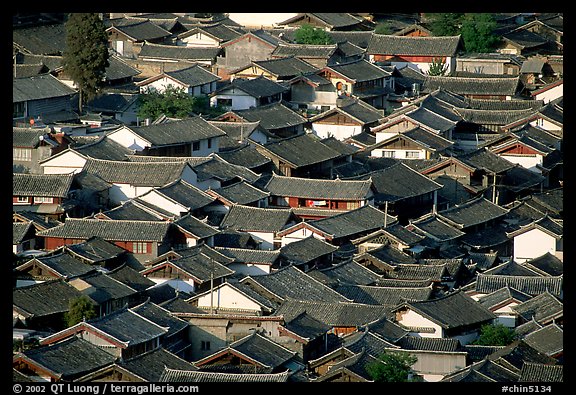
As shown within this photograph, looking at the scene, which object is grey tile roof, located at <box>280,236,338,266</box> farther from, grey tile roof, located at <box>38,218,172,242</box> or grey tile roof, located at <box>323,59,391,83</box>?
grey tile roof, located at <box>323,59,391,83</box>

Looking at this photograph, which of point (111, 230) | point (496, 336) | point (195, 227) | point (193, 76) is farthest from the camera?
point (193, 76)

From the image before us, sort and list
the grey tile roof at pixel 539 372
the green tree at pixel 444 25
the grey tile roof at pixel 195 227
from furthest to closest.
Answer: the green tree at pixel 444 25
the grey tile roof at pixel 195 227
the grey tile roof at pixel 539 372

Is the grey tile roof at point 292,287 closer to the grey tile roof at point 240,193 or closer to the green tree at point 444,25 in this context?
the grey tile roof at point 240,193

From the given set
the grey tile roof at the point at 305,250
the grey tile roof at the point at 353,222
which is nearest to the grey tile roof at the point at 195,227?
the grey tile roof at the point at 305,250

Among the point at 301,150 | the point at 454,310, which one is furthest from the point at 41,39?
the point at 454,310

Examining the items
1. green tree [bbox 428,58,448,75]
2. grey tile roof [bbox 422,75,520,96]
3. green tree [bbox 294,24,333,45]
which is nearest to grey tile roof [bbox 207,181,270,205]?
grey tile roof [bbox 422,75,520,96]

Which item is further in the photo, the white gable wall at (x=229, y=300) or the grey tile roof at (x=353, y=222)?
the grey tile roof at (x=353, y=222)

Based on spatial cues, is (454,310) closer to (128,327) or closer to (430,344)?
(430,344)

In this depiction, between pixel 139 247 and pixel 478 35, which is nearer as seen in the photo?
pixel 139 247
